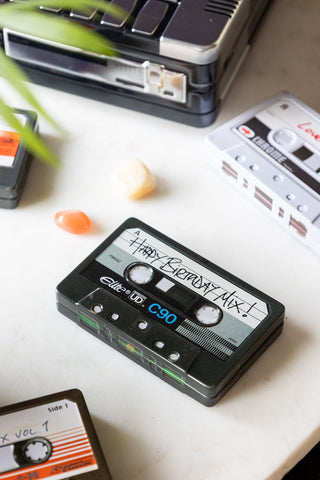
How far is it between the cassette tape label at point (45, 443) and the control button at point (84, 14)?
534 mm

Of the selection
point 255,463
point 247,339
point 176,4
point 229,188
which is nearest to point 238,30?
point 176,4

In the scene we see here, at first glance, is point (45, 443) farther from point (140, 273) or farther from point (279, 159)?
point (279, 159)

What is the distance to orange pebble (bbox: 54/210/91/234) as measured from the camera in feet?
3.34

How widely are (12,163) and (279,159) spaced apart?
1.19 feet

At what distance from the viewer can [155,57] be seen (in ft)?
3.46

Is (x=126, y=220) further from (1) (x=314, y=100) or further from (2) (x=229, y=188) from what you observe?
(1) (x=314, y=100)

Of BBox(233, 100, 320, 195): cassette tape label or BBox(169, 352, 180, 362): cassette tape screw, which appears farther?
BBox(233, 100, 320, 195): cassette tape label

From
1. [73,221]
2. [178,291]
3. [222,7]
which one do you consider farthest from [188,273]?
[222,7]

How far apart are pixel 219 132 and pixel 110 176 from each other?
0.17m

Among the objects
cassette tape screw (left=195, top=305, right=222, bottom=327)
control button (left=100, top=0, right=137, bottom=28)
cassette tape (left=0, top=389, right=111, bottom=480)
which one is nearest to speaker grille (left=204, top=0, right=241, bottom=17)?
control button (left=100, top=0, right=137, bottom=28)

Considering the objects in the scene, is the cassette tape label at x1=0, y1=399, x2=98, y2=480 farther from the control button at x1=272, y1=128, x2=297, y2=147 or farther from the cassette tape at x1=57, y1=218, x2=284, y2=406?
the control button at x1=272, y1=128, x2=297, y2=147

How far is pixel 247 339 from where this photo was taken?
880 mm

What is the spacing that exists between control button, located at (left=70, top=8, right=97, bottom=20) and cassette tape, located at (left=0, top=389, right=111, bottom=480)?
52cm

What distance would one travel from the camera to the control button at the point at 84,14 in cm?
106
